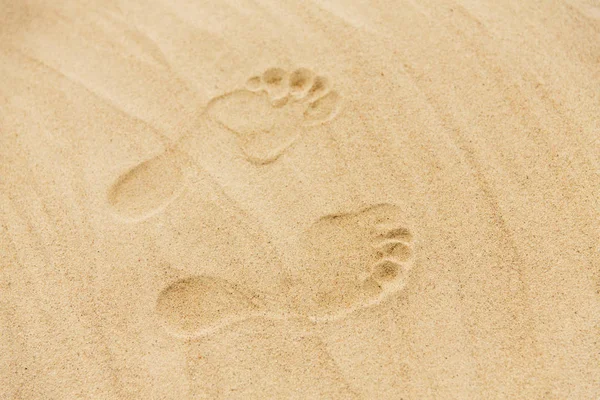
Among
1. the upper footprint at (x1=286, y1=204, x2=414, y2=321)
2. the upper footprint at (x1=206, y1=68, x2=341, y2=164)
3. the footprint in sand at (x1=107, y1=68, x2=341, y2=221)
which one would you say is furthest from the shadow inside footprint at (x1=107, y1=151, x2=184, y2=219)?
the upper footprint at (x1=286, y1=204, x2=414, y2=321)

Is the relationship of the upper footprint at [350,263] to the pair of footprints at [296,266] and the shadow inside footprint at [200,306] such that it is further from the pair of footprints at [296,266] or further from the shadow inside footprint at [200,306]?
the shadow inside footprint at [200,306]

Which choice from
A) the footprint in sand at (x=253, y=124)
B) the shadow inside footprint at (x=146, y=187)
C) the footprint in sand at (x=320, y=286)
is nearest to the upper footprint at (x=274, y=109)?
the footprint in sand at (x=253, y=124)

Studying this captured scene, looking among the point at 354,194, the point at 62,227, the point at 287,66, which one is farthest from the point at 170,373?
the point at 287,66

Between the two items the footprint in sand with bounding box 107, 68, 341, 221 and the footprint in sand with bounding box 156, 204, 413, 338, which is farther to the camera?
the footprint in sand with bounding box 107, 68, 341, 221

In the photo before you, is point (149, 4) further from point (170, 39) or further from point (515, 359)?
point (515, 359)

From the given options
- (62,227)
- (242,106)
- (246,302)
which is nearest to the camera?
(246,302)

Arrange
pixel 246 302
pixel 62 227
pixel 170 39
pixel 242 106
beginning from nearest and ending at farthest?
1. pixel 246 302
2. pixel 62 227
3. pixel 242 106
4. pixel 170 39

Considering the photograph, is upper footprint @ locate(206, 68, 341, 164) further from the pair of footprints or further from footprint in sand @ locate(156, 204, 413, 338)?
footprint in sand @ locate(156, 204, 413, 338)

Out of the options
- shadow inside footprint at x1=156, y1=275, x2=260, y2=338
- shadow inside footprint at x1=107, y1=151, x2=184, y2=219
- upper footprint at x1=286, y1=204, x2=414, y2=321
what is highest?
upper footprint at x1=286, y1=204, x2=414, y2=321
